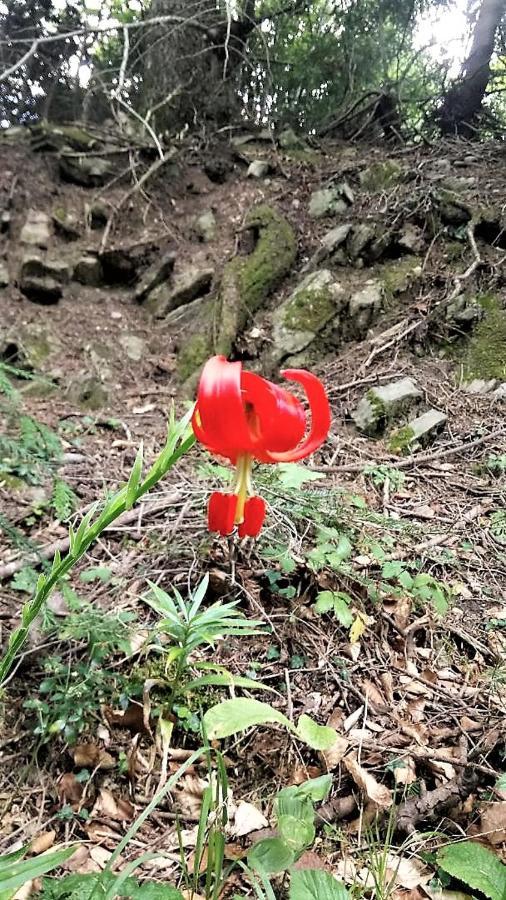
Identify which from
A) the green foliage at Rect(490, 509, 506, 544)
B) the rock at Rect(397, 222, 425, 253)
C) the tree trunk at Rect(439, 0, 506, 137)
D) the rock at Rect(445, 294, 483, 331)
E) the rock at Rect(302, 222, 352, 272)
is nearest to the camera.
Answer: the green foliage at Rect(490, 509, 506, 544)

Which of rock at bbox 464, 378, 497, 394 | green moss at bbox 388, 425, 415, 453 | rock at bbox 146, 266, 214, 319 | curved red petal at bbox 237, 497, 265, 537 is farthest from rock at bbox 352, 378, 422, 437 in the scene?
curved red petal at bbox 237, 497, 265, 537

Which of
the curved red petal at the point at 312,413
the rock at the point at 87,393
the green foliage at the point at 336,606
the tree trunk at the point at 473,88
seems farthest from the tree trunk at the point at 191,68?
the curved red petal at the point at 312,413

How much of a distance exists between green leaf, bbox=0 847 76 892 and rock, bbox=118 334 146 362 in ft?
9.95

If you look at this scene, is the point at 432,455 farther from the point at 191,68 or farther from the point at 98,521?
the point at 191,68

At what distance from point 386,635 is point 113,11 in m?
5.83

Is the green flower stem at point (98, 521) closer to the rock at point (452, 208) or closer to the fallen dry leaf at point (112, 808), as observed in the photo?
the fallen dry leaf at point (112, 808)

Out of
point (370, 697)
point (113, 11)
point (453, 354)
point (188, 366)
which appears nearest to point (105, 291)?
point (188, 366)

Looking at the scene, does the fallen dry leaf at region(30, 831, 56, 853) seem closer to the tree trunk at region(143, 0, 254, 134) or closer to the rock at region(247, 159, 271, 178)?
the rock at region(247, 159, 271, 178)

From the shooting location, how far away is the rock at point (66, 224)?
386 centimetres

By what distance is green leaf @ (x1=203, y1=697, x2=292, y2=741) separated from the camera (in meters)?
0.93

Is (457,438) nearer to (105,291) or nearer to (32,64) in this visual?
(105,291)

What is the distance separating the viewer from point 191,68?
4.62m

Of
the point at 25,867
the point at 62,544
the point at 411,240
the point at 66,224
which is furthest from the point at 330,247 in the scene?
the point at 25,867

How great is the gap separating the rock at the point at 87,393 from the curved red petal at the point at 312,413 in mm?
2491
